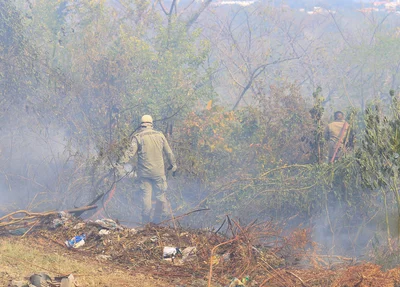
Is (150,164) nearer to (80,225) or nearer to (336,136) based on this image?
(80,225)

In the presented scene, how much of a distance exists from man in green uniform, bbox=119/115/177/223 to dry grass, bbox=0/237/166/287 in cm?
259

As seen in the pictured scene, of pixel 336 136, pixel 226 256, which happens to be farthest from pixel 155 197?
pixel 336 136

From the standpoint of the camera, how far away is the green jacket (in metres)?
8.66

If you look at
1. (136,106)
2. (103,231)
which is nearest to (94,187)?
(103,231)

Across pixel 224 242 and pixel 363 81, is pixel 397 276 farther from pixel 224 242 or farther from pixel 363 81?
pixel 363 81

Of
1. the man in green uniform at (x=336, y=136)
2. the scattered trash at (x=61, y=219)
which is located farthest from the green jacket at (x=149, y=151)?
the man in green uniform at (x=336, y=136)

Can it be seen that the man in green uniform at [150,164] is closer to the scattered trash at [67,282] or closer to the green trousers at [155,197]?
the green trousers at [155,197]

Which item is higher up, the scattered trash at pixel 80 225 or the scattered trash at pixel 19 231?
the scattered trash at pixel 80 225

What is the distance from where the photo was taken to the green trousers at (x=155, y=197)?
28.8 feet

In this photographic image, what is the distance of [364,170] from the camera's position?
6.12 metres

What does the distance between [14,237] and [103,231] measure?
3.87ft

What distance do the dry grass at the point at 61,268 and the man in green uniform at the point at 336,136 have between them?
4483 mm

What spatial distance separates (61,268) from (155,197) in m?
3.54

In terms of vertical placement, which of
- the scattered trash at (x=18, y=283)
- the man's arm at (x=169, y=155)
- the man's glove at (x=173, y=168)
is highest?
the man's arm at (x=169, y=155)
